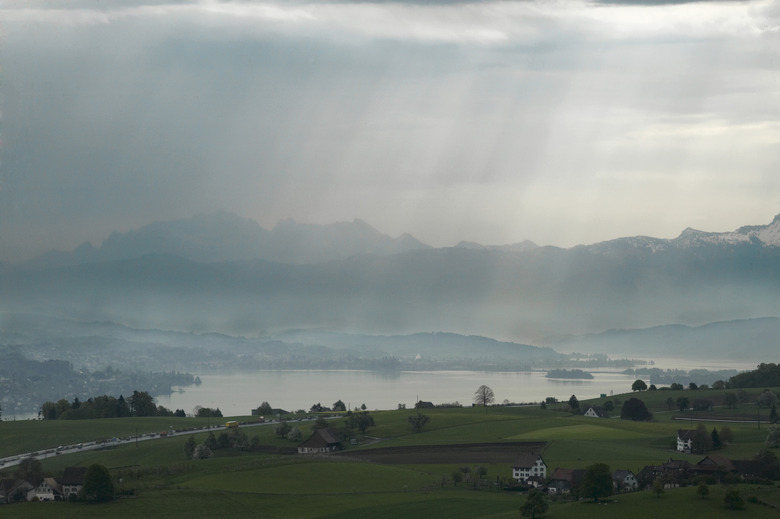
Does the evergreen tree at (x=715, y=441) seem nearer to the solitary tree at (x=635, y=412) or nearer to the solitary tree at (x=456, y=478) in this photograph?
the solitary tree at (x=456, y=478)

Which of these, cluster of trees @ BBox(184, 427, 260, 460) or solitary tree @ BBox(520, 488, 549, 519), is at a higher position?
cluster of trees @ BBox(184, 427, 260, 460)

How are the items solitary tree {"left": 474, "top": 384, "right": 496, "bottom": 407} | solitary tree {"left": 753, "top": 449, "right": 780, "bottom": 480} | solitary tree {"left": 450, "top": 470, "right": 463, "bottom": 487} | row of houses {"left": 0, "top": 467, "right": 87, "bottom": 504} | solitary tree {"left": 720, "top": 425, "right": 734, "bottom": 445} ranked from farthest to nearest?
solitary tree {"left": 474, "top": 384, "right": 496, "bottom": 407} < solitary tree {"left": 720, "top": 425, "right": 734, "bottom": 445} < solitary tree {"left": 450, "top": 470, "right": 463, "bottom": 487} < row of houses {"left": 0, "top": 467, "right": 87, "bottom": 504} < solitary tree {"left": 753, "top": 449, "right": 780, "bottom": 480}

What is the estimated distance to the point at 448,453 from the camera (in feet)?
211

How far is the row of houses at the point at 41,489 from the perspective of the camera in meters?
52.4

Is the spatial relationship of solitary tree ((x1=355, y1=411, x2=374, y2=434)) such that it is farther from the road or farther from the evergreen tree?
the evergreen tree

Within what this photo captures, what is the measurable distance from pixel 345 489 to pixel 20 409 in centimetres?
14066

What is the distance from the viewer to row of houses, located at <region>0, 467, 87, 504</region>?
52406 mm

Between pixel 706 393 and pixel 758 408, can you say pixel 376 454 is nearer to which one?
pixel 758 408

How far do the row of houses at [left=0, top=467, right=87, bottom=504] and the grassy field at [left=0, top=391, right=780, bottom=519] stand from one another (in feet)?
6.76

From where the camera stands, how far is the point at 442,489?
5288cm

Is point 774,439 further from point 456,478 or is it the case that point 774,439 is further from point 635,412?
point 635,412

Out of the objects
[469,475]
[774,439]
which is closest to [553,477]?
[469,475]

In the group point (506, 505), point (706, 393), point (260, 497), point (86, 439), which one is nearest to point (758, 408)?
point (706, 393)

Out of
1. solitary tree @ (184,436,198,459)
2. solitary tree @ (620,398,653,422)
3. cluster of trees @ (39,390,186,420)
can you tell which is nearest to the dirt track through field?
solitary tree @ (184,436,198,459)
